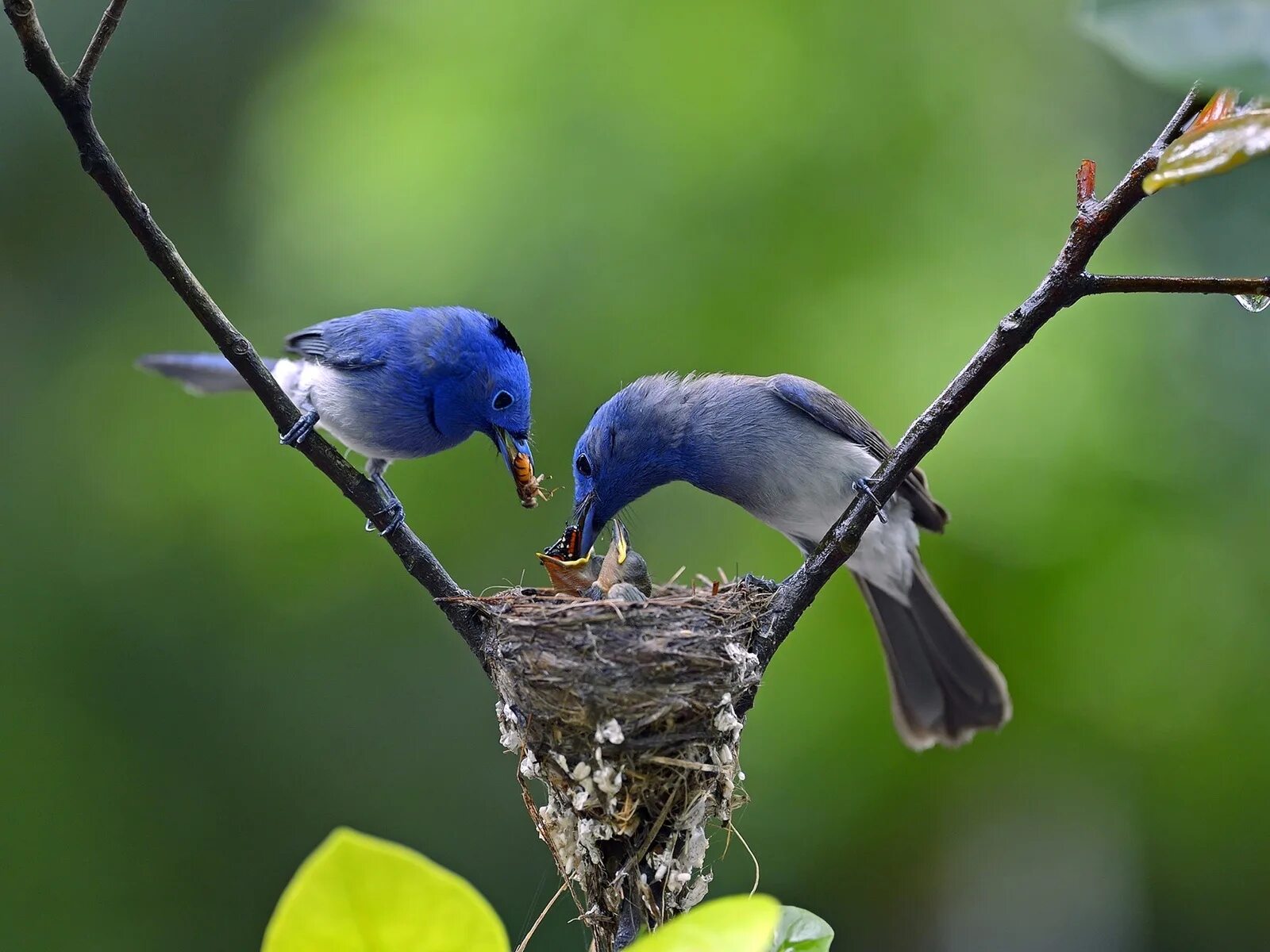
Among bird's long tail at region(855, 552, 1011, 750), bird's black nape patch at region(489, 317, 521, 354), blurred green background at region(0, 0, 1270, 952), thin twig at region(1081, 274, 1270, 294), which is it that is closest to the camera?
thin twig at region(1081, 274, 1270, 294)

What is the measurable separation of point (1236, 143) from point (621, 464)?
8.44 feet

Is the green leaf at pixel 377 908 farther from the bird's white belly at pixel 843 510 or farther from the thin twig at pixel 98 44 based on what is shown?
the bird's white belly at pixel 843 510

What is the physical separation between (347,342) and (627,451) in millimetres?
919

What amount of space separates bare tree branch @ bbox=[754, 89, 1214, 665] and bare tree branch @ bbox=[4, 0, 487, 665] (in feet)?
2.24

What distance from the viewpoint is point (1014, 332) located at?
6.02 ft

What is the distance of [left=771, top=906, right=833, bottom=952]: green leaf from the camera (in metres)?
1.18

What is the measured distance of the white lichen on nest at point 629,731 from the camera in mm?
2092

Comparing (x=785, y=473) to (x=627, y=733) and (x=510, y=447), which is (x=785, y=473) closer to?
(x=510, y=447)

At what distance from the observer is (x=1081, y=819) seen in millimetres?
4461

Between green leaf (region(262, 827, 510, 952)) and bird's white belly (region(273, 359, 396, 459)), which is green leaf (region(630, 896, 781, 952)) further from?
bird's white belly (region(273, 359, 396, 459))

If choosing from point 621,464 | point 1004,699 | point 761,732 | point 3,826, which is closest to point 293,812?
point 3,826

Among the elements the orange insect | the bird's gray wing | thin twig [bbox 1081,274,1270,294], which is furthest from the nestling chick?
thin twig [bbox 1081,274,1270,294]

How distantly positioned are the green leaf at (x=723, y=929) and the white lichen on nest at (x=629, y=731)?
47.0 inches

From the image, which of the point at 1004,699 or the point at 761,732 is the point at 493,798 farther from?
the point at 1004,699
